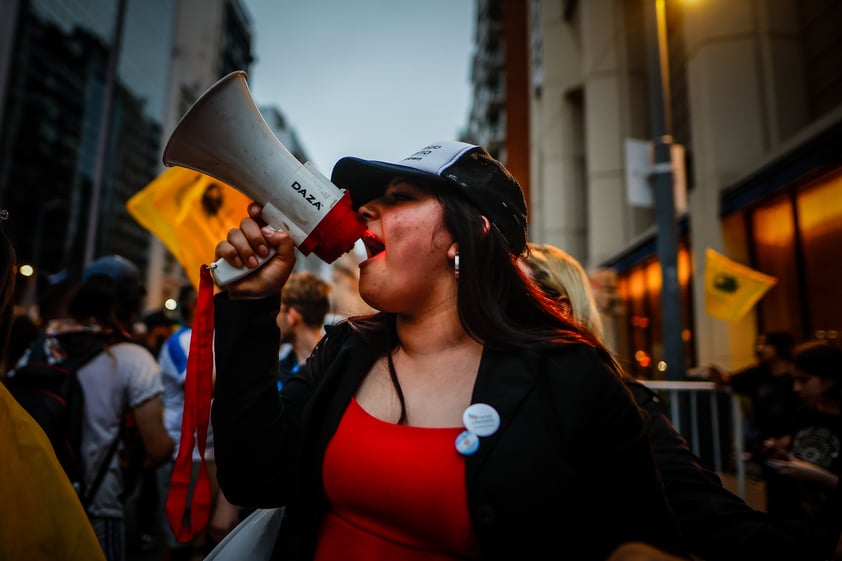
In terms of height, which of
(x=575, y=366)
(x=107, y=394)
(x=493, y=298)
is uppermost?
(x=493, y=298)

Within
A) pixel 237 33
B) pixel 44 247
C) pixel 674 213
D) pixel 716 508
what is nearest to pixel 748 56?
pixel 674 213

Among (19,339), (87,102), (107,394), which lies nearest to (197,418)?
(107,394)

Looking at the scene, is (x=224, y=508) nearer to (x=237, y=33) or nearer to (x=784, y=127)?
(x=784, y=127)

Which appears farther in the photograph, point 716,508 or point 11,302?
point 11,302

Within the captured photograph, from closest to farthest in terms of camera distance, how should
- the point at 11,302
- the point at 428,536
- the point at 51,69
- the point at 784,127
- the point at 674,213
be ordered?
the point at 428,536 → the point at 11,302 → the point at 674,213 → the point at 784,127 → the point at 51,69

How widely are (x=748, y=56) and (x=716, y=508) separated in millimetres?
10100

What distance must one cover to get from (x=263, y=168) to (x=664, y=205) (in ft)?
17.8

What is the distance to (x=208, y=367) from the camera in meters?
1.31

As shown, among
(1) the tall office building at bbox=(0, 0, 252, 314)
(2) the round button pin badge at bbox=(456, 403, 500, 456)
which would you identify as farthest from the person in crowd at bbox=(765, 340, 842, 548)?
(1) the tall office building at bbox=(0, 0, 252, 314)

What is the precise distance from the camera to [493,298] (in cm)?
142

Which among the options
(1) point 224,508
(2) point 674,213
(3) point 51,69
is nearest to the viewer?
(1) point 224,508

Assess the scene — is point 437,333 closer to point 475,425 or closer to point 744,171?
point 475,425

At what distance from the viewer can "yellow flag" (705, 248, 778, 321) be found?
6.15 metres

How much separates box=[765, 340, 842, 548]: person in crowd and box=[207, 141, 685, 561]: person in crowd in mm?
2514
